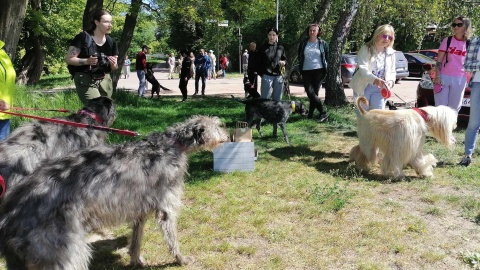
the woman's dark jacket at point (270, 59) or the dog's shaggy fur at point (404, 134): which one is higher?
the woman's dark jacket at point (270, 59)

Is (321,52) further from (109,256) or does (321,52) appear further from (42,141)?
(109,256)

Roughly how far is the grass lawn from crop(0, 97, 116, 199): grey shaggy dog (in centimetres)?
84

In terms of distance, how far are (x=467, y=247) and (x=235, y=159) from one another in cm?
296

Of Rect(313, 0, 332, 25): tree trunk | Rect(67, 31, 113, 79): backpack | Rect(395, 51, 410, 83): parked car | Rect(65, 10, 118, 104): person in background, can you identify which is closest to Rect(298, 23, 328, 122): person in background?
Rect(313, 0, 332, 25): tree trunk

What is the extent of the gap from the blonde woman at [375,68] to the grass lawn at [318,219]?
3.49 ft

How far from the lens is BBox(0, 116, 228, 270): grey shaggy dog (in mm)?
2367

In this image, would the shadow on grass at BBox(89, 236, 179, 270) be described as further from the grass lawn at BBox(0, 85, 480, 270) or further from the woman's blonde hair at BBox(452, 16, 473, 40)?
the woman's blonde hair at BBox(452, 16, 473, 40)

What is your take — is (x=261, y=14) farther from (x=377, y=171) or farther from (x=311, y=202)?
(x=311, y=202)

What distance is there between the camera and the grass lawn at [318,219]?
3.38 metres

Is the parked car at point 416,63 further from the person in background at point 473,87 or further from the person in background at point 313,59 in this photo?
the person in background at point 473,87

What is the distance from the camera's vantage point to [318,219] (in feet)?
13.5

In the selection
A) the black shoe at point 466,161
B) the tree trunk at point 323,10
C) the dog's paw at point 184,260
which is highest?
the tree trunk at point 323,10

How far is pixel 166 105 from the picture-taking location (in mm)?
11258

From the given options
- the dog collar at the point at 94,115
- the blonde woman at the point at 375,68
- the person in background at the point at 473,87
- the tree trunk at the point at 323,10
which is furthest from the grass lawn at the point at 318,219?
the tree trunk at the point at 323,10
